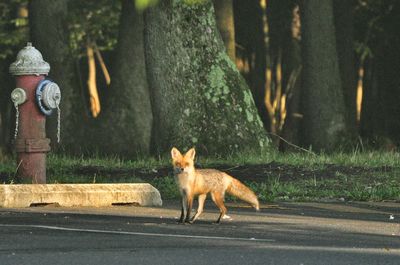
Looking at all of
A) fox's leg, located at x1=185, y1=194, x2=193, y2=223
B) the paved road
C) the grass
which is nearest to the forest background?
the grass

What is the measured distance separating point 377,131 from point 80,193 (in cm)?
3231

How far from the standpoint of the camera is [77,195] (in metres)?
14.9

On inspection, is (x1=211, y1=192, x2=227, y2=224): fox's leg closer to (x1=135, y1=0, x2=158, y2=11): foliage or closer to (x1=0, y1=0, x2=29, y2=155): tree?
(x1=135, y1=0, x2=158, y2=11): foliage

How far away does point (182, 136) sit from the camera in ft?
69.6

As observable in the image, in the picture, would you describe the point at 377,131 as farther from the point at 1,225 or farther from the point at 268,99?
the point at 1,225

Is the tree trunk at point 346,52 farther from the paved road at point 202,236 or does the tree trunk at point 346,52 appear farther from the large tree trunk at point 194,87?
the paved road at point 202,236

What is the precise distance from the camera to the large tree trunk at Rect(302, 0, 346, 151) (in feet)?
89.0

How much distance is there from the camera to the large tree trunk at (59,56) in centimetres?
2817

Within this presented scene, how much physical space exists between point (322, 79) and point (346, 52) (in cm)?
633

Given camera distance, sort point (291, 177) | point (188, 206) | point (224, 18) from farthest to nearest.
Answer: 1. point (224, 18)
2. point (291, 177)
3. point (188, 206)

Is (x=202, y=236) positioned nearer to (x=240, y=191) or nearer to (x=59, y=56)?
(x=240, y=191)

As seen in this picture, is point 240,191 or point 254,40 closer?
point 240,191

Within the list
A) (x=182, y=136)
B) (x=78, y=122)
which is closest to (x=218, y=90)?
(x=182, y=136)

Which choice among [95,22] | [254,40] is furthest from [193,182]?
[95,22]
